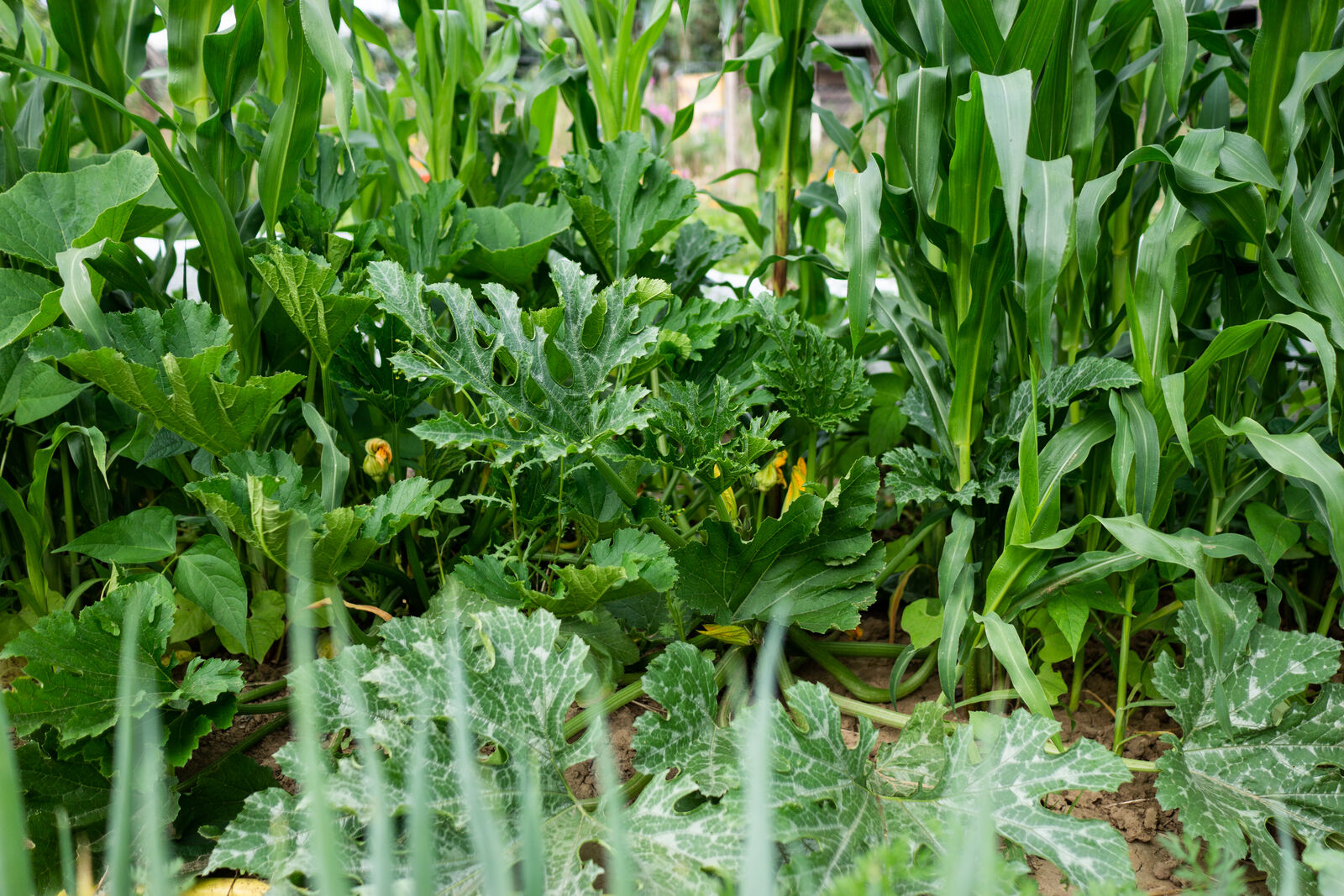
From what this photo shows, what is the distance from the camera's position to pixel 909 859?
0.77 meters

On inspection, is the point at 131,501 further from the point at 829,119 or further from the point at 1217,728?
the point at 1217,728

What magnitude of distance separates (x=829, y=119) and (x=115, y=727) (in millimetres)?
1321

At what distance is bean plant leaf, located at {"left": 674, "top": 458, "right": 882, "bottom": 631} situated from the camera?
1087mm

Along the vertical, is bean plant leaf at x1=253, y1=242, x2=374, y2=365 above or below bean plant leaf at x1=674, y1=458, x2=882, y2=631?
above

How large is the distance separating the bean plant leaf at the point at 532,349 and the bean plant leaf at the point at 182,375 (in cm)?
16

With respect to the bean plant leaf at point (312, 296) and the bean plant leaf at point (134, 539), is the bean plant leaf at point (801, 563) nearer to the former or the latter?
the bean plant leaf at point (312, 296)

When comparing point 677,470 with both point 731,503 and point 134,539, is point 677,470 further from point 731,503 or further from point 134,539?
point 134,539

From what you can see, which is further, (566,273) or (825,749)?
(566,273)

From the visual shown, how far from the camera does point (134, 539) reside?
109cm

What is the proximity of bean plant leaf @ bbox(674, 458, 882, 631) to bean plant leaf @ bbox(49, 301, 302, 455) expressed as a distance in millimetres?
532

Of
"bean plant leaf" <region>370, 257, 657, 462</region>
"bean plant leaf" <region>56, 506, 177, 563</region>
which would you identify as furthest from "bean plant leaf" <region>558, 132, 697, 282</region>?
"bean plant leaf" <region>56, 506, 177, 563</region>

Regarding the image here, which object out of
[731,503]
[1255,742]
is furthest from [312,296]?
[1255,742]

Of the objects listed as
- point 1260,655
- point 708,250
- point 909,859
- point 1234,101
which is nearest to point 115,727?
point 909,859

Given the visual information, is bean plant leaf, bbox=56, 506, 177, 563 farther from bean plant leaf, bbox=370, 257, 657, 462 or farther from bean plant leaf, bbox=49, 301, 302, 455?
bean plant leaf, bbox=370, 257, 657, 462
